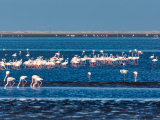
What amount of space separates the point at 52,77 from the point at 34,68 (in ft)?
26.2

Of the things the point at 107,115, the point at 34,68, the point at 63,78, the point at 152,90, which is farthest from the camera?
the point at 34,68

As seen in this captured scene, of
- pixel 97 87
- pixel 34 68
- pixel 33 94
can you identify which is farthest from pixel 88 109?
pixel 34 68

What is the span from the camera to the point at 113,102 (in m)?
16.3

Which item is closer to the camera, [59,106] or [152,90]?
[59,106]

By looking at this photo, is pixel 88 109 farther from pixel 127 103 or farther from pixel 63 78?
pixel 63 78

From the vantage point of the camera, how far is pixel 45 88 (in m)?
20.3

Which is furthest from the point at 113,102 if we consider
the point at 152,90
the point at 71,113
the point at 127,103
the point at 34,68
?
the point at 34,68

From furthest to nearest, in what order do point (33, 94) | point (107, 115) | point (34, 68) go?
1. point (34, 68)
2. point (33, 94)
3. point (107, 115)

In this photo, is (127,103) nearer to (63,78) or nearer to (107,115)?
(107,115)

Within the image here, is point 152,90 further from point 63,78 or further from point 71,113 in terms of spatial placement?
point 63,78

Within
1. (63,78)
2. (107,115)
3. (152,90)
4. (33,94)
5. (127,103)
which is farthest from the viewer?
(63,78)

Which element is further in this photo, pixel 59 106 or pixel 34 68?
pixel 34 68

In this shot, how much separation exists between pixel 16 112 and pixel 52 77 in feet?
49.2

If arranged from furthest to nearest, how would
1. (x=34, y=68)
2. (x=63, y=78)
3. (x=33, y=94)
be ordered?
(x=34, y=68) → (x=63, y=78) → (x=33, y=94)
